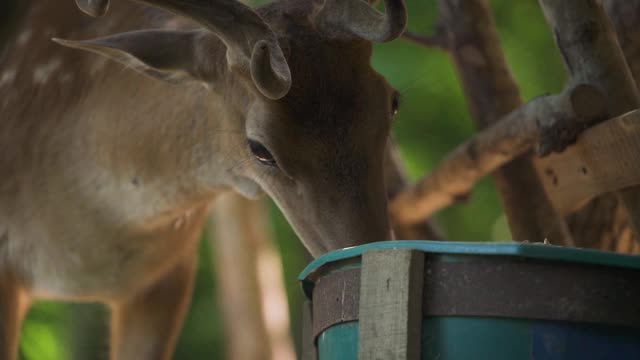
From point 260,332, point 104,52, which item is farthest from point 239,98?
point 260,332

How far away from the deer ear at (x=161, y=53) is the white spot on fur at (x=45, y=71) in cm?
73

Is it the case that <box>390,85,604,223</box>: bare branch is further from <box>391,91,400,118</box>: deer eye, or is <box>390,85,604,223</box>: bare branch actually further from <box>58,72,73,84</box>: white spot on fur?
<box>58,72,73,84</box>: white spot on fur

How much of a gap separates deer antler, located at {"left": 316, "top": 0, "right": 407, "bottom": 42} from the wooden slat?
2.35ft

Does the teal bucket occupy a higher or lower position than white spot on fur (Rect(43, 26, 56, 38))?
lower

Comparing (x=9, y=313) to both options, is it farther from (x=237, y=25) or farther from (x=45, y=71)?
(x=237, y=25)

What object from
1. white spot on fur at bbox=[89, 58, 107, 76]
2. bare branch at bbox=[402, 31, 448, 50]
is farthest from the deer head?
bare branch at bbox=[402, 31, 448, 50]

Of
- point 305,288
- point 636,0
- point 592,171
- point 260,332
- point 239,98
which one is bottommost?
Answer: point 260,332

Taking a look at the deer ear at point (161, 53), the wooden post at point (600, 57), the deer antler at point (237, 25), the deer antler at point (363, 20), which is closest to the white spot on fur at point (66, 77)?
the deer ear at point (161, 53)

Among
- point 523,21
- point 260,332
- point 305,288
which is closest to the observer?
point 305,288

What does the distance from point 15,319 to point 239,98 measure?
1432 mm

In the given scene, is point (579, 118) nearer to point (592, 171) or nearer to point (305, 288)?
point (592, 171)

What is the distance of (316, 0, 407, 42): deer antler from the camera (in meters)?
3.62

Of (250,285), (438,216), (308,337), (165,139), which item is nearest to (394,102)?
(165,139)

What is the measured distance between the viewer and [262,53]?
340 centimetres
